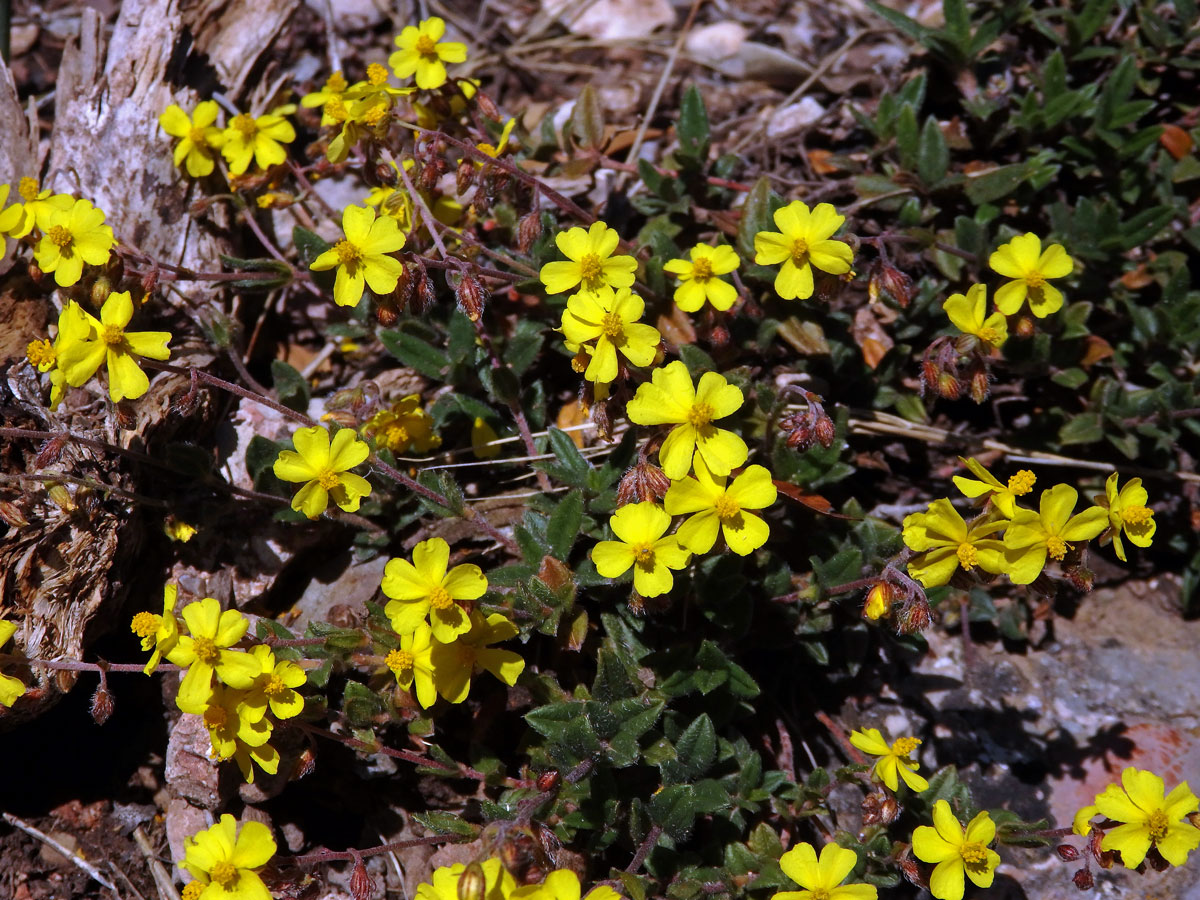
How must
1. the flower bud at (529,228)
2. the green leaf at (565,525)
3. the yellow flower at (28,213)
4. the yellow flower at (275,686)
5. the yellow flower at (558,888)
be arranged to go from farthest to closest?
the flower bud at (529,228) < the yellow flower at (28,213) < the green leaf at (565,525) < the yellow flower at (275,686) < the yellow flower at (558,888)

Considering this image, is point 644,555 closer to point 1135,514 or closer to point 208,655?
point 208,655

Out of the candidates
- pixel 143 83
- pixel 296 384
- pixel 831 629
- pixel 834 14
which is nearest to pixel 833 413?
pixel 831 629

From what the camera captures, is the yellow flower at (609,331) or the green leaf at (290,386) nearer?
the yellow flower at (609,331)

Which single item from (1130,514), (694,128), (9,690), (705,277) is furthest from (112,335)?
(1130,514)

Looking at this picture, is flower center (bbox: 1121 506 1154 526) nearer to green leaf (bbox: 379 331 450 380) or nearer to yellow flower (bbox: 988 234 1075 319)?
yellow flower (bbox: 988 234 1075 319)

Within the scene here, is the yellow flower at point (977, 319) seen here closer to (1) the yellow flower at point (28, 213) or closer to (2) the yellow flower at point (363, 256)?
A: (2) the yellow flower at point (363, 256)

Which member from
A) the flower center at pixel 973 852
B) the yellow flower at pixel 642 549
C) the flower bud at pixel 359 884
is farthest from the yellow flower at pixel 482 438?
the flower center at pixel 973 852
